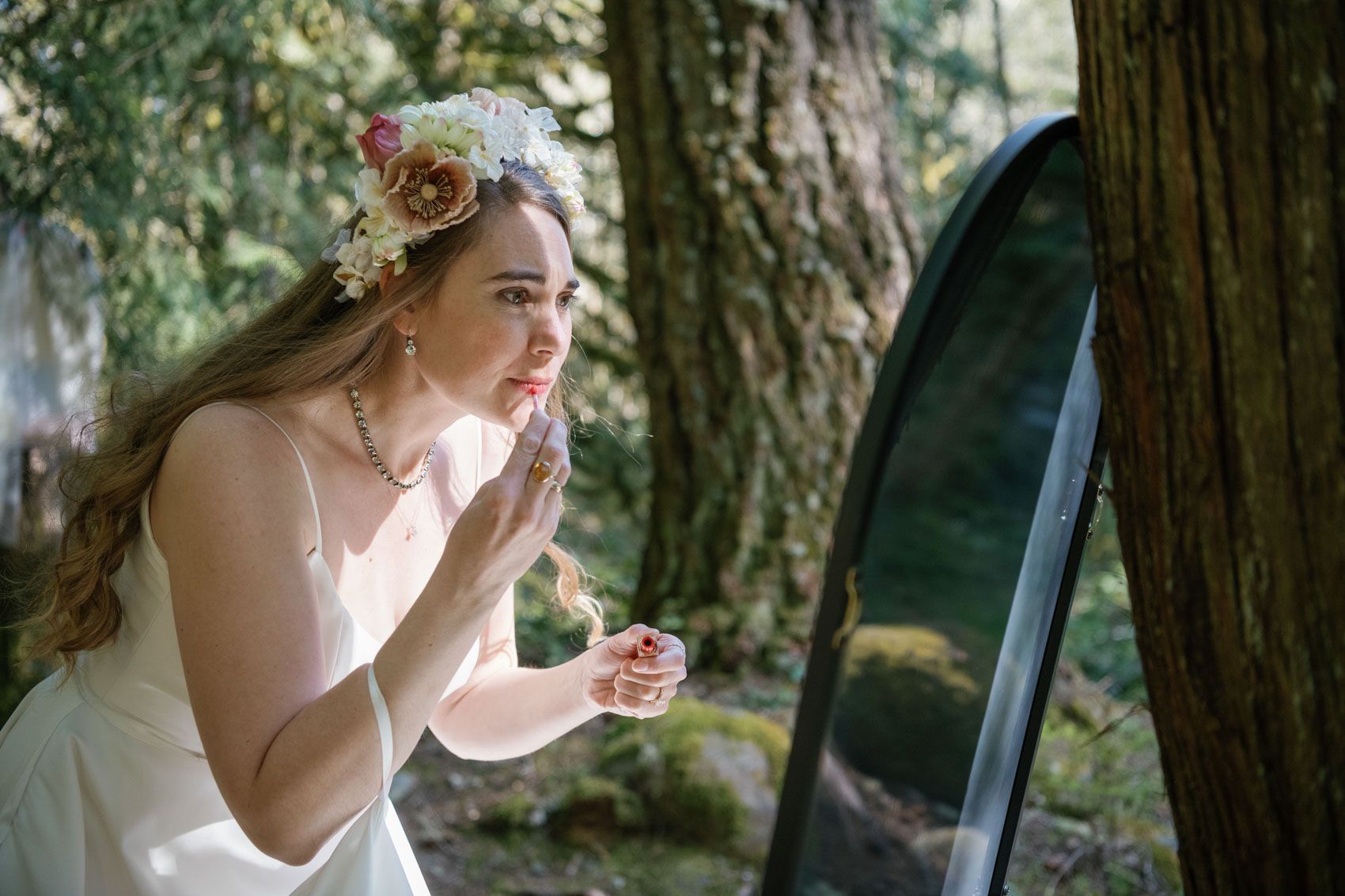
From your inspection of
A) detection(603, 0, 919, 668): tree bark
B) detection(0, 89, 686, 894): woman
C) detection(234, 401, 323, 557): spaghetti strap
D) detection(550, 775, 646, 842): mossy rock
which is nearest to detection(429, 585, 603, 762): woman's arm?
detection(0, 89, 686, 894): woman

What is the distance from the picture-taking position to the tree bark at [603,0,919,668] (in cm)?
430

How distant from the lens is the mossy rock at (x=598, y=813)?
12.0ft

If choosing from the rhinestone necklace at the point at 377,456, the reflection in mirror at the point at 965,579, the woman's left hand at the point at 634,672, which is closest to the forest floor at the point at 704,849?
the woman's left hand at the point at 634,672

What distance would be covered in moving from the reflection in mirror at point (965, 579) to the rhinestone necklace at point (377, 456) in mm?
1252

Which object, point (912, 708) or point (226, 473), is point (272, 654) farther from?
point (912, 708)

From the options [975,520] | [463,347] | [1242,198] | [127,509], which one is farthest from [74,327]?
[1242,198]

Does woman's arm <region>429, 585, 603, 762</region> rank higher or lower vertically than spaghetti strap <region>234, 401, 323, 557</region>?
lower

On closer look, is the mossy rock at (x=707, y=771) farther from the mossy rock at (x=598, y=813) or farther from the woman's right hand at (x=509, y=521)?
the woman's right hand at (x=509, y=521)

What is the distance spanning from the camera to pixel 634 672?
2021mm

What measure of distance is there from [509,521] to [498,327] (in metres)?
0.45

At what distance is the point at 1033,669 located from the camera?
1.53 m

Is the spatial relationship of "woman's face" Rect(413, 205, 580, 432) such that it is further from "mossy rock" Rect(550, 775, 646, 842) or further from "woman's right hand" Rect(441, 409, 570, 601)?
"mossy rock" Rect(550, 775, 646, 842)

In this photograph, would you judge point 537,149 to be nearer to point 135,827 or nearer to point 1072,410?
point 1072,410

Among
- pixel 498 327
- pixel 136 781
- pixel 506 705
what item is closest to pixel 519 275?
pixel 498 327
